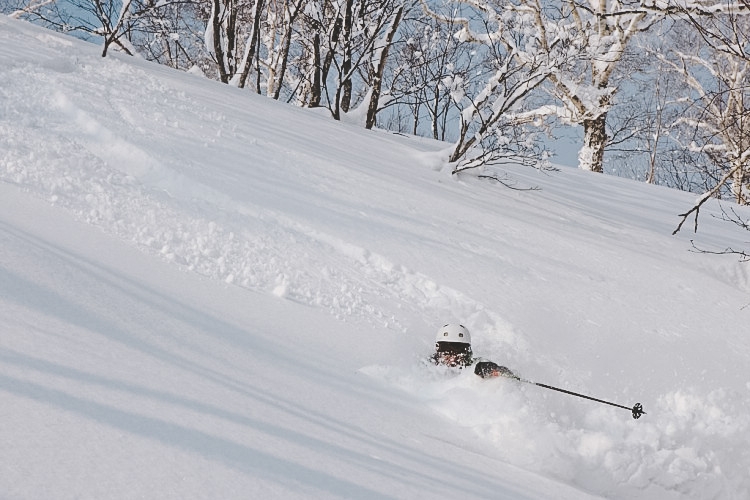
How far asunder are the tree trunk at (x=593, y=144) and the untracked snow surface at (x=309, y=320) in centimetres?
489

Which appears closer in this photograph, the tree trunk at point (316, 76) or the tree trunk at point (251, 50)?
the tree trunk at point (316, 76)

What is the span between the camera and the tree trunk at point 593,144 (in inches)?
447

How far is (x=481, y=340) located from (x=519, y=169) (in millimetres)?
5597

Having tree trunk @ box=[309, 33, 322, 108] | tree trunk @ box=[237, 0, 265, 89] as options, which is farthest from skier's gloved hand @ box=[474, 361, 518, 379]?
tree trunk @ box=[237, 0, 265, 89]

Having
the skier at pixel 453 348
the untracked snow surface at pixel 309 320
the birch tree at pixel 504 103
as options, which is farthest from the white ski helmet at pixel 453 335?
the birch tree at pixel 504 103

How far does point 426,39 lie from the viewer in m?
14.8

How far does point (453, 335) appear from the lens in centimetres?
325

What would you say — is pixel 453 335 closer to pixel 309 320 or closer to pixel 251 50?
pixel 309 320

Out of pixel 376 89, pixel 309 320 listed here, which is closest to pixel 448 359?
pixel 309 320

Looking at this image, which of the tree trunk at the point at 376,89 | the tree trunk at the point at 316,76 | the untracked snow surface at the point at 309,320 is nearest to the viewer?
the untracked snow surface at the point at 309,320

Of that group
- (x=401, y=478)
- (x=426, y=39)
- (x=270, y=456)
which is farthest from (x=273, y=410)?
(x=426, y=39)

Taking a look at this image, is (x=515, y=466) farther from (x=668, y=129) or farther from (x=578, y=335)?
(x=668, y=129)

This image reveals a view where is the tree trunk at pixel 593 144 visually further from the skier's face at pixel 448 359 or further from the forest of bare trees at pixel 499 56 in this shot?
the skier's face at pixel 448 359

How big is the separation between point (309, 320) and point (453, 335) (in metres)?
0.82
